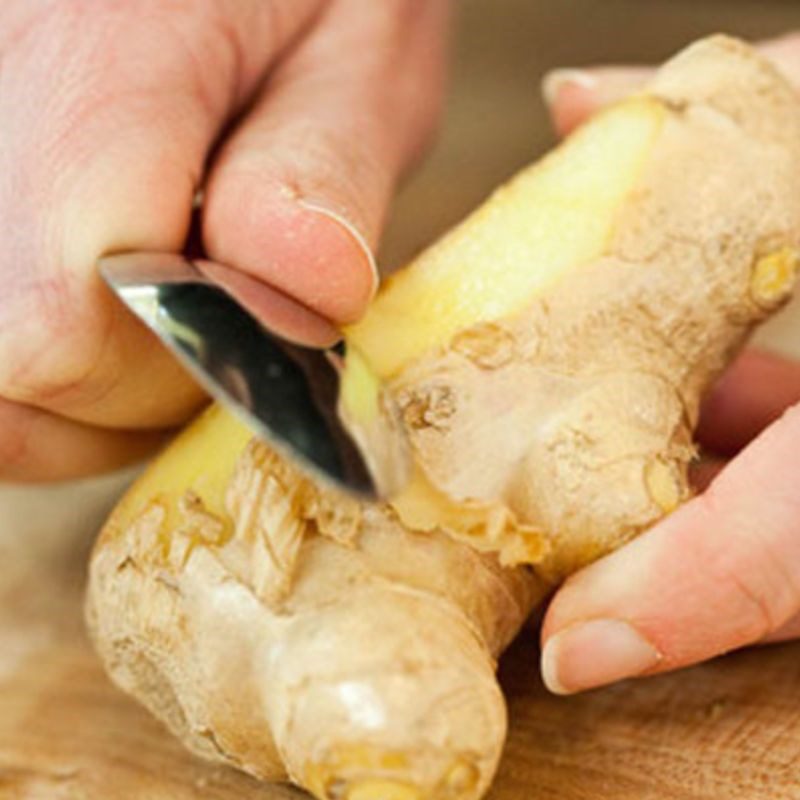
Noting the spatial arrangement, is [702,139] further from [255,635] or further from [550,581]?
[255,635]

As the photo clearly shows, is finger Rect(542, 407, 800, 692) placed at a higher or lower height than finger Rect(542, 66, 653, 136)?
lower

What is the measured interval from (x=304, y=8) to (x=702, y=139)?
362 mm

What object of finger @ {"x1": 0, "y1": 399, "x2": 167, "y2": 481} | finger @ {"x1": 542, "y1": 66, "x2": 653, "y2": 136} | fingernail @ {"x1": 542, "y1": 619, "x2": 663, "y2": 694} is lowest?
fingernail @ {"x1": 542, "y1": 619, "x2": 663, "y2": 694}

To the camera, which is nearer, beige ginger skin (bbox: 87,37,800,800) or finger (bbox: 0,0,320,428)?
beige ginger skin (bbox: 87,37,800,800)

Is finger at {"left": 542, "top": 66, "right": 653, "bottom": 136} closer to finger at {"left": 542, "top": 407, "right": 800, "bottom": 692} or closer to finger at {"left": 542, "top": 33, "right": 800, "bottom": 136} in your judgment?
finger at {"left": 542, "top": 33, "right": 800, "bottom": 136}

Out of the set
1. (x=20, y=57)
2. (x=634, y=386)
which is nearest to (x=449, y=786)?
(x=634, y=386)

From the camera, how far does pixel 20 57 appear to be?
32.7 inches

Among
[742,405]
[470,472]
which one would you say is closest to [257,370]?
[470,472]

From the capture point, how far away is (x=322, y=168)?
2.64 feet

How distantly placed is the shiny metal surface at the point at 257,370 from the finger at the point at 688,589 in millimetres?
150

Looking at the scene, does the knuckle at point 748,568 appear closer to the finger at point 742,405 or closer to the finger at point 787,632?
the finger at point 787,632

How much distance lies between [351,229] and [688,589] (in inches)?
9.3

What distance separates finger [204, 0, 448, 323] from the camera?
737 mm

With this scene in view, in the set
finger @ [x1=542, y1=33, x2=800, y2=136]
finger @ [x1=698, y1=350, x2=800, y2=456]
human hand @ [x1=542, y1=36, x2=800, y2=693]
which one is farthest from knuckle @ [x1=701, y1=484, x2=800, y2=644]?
finger @ [x1=542, y1=33, x2=800, y2=136]
